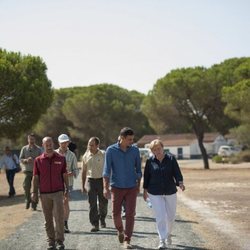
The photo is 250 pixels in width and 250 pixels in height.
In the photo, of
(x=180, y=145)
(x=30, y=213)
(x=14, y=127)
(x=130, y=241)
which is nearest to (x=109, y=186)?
(x=130, y=241)

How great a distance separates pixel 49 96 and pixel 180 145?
59.4 meters

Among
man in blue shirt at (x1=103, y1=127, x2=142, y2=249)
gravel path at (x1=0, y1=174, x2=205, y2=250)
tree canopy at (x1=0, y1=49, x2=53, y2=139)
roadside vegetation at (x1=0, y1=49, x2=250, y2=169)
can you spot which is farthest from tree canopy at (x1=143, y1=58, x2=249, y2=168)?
man in blue shirt at (x1=103, y1=127, x2=142, y2=249)

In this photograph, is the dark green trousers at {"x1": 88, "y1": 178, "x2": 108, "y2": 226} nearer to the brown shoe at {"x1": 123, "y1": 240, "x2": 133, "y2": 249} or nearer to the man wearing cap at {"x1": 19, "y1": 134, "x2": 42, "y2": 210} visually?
the brown shoe at {"x1": 123, "y1": 240, "x2": 133, "y2": 249}

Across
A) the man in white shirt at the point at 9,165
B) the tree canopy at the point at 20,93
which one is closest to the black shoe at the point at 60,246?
the man in white shirt at the point at 9,165

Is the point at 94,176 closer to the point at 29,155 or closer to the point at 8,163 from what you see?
the point at 29,155

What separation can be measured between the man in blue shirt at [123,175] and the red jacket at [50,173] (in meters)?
0.74

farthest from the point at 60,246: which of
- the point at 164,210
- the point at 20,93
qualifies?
the point at 20,93

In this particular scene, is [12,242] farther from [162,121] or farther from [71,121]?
[71,121]

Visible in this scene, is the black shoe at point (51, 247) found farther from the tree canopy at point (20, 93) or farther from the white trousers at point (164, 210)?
the tree canopy at point (20, 93)

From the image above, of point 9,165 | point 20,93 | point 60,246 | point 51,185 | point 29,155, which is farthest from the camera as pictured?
point 20,93

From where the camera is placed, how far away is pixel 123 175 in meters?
8.77

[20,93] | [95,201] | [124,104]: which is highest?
[124,104]

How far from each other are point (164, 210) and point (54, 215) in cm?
177

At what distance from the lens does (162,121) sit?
162 ft
